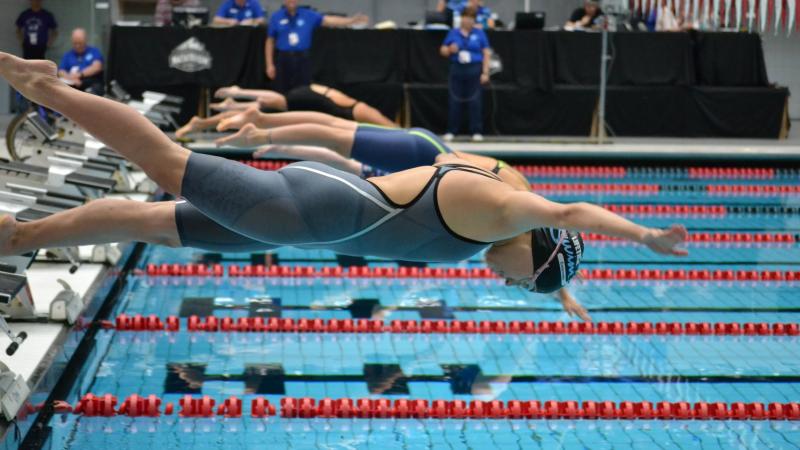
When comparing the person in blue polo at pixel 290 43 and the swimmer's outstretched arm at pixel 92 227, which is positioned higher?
the person in blue polo at pixel 290 43

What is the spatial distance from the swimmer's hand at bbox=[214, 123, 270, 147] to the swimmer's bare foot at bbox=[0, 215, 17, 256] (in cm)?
194

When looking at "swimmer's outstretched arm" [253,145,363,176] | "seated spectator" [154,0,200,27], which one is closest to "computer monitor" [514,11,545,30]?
"seated spectator" [154,0,200,27]

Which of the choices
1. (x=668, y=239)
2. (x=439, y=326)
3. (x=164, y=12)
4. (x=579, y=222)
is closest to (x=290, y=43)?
(x=164, y=12)

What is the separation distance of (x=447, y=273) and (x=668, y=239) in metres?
4.58

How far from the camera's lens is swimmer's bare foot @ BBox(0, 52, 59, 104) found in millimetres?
3730

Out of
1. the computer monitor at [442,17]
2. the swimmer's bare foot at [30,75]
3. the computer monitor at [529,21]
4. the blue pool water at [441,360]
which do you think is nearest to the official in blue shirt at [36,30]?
the computer monitor at [442,17]

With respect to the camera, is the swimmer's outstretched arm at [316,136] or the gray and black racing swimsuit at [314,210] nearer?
the gray and black racing swimsuit at [314,210]

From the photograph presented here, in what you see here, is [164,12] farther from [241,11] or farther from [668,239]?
[668,239]

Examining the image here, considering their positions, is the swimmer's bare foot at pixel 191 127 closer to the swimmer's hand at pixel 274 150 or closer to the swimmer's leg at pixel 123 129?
the swimmer's hand at pixel 274 150

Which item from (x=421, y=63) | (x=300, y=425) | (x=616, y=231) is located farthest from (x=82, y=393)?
(x=421, y=63)

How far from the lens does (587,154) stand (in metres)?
12.4

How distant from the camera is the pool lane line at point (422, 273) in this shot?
24.6 ft

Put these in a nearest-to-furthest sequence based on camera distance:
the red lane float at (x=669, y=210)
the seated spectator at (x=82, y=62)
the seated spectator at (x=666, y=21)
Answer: the red lane float at (x=669, y=210), the seated spectator at (x=82, y=62), the seated spectator at (x=666, y=21)

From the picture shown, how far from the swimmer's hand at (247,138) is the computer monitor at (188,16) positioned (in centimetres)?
789
